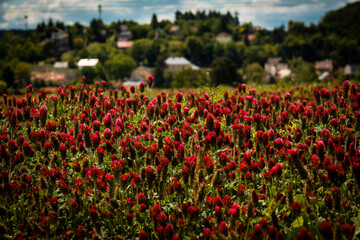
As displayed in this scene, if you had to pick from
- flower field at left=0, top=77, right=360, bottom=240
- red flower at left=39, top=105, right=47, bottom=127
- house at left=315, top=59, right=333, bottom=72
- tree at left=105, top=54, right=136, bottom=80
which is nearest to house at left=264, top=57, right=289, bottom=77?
house at left=315, top=59, right=333, bottom=72

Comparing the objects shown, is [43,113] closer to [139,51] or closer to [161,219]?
→ [161,219]

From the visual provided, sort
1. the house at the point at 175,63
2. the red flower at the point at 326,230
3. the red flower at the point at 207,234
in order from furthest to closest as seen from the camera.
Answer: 1. the house at the point at 175,63
2. the red flower at the point at 207,234
3. the red flower at the point at 326,230

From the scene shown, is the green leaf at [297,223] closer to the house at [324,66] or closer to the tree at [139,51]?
the house at [324,66]

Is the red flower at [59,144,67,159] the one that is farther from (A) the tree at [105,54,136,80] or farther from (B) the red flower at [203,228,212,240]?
(A) the tree at [105,54,136,80]

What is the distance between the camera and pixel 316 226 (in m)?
2.84

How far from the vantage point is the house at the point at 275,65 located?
17159cm

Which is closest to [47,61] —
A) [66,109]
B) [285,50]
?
[285,50]

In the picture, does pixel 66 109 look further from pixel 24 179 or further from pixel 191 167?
pixel 191 167

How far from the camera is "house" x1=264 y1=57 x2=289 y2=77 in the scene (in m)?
172

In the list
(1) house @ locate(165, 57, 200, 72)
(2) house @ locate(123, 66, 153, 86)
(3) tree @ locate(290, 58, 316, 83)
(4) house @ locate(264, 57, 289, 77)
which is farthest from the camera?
(4) house @ locate(264, 57, 289, 77)

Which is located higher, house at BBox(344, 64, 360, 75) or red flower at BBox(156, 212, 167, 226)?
red flower at BBox(156, 212, 167, 226)

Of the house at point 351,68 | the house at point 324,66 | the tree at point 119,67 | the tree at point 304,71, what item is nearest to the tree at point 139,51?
the tree at point 119,67

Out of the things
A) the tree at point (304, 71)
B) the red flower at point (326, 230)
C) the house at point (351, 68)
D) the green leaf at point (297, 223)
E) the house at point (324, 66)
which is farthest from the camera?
the house at point (324, 66)

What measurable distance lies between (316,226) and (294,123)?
2.61 m
